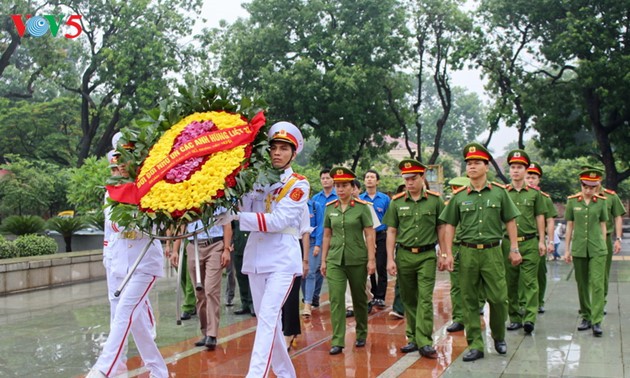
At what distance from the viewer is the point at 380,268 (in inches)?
367

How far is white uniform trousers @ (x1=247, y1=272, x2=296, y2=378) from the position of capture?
4.45 metres

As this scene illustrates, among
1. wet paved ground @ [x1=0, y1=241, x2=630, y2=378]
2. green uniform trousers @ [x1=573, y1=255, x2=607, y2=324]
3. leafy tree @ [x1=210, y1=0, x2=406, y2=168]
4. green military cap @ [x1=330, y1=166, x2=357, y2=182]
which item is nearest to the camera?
wet paved ground @ [x1=0, y1=241, x2=630, y2=378]

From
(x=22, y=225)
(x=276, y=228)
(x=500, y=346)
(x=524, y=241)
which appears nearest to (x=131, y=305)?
(x=276, y=228)

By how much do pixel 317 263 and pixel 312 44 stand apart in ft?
50.4

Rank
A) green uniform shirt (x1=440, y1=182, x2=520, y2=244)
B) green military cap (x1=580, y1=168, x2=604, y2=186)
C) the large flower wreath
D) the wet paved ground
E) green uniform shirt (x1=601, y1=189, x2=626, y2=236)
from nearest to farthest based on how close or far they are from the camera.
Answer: the large flower wreath → the wet paved ground → green uniform shirt (x1=440, y1=182, x2=520, y2=244) → green military cap (x1=580, y1=168, x2=604, y2=186) → green uniform shirt (x1=601, y1=189, x2=626, y2=236)

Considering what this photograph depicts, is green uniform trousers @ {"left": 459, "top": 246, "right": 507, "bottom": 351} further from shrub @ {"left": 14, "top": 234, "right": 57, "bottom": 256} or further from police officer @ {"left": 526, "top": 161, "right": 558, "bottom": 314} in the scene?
shrub @ {"left": 14, "top": 234, "right": 57, "bottom": 256}

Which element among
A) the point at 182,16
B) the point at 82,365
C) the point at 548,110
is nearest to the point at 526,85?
the point at 548,110

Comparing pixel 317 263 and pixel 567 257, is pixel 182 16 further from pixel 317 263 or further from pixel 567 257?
pixel 567 257

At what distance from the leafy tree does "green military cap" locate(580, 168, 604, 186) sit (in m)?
15.4

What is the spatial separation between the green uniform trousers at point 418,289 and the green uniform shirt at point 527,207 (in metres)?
1.65

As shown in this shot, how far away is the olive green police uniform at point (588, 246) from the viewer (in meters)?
7.47

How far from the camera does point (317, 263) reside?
9.36 metres

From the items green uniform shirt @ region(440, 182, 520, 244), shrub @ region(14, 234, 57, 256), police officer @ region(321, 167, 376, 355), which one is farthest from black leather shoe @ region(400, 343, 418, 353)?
shrub @ region(14, 234, 57, 256)

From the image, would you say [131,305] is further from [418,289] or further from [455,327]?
[455,327]
